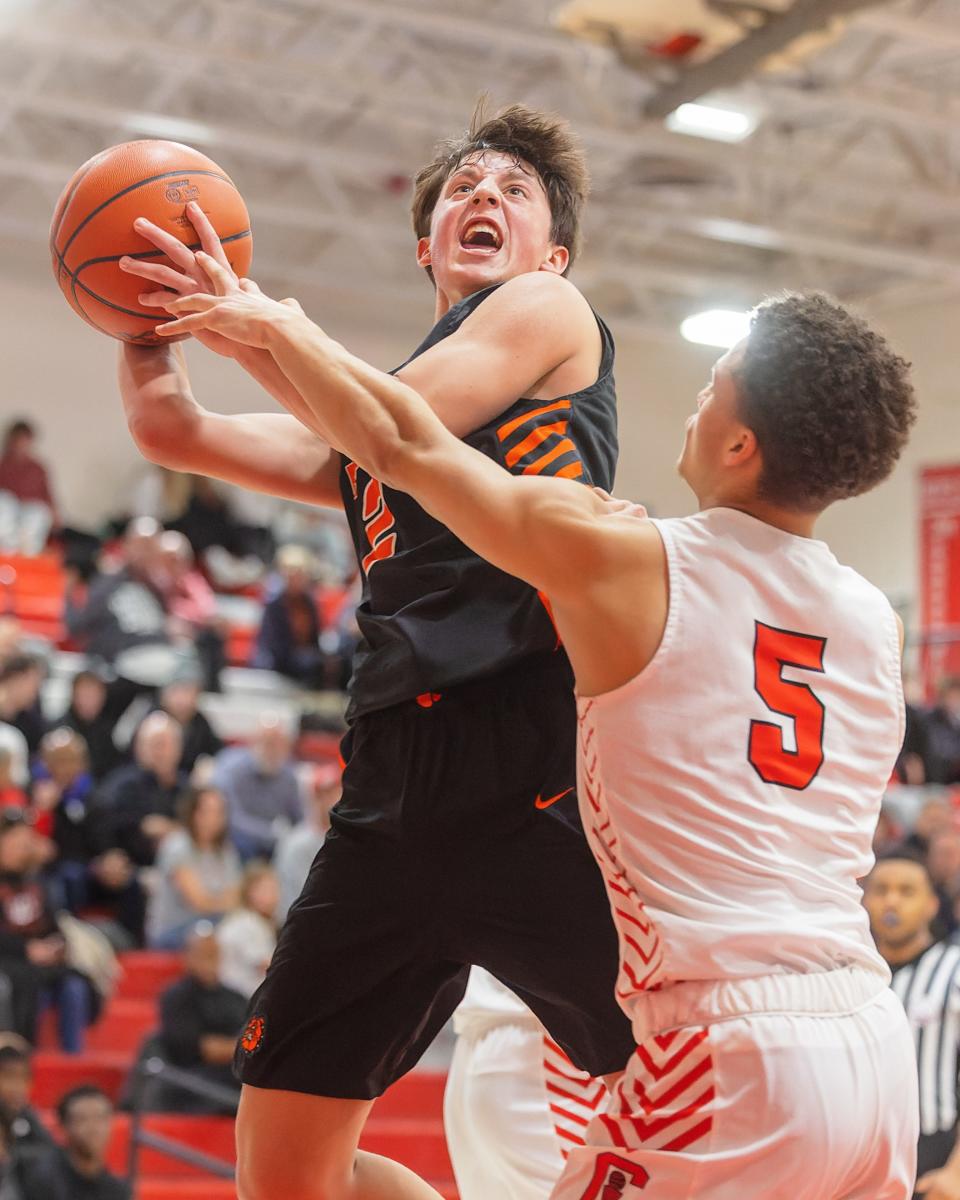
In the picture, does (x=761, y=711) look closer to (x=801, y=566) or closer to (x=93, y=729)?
(x=801, y=566)

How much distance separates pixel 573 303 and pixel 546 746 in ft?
2.46

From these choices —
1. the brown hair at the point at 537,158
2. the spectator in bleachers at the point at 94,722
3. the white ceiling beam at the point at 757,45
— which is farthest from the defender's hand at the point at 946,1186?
the spectator in bleachers at the point at 94,722

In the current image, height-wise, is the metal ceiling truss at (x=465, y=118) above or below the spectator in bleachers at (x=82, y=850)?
above

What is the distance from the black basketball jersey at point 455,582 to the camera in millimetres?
2775

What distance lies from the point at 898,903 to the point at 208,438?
13.7 feet

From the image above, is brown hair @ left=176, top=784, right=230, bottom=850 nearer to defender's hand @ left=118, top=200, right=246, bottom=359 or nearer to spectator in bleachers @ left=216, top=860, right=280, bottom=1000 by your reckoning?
spectator in bleachers @ left=216, top=860, right=280, bottom=1000

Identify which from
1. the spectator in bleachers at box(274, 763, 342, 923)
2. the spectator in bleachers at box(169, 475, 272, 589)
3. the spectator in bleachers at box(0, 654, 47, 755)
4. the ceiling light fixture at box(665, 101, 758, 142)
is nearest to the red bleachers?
the spectator in bleachers at box(274, 763, 342, 923)

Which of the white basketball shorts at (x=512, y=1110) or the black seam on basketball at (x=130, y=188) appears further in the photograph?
the white basketball shorts at (x=512, y=1110)

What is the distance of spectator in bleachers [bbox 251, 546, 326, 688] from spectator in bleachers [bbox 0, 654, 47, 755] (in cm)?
248

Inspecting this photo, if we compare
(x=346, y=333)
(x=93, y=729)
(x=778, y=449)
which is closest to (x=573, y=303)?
(x=778, y=449)

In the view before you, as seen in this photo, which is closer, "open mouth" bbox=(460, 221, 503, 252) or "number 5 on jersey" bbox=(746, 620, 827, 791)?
"number 5 on jersey" bbox=(746, 620, 827, 791)

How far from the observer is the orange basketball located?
10.0 ft

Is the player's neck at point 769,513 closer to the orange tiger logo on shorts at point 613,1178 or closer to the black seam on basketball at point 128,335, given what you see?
the orange tiger logo on shorts at point 613,1178

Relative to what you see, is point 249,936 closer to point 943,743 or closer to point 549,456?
point 943,743
